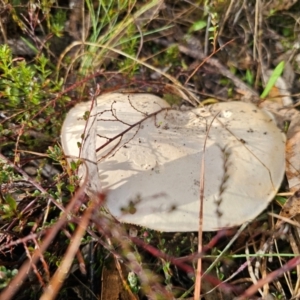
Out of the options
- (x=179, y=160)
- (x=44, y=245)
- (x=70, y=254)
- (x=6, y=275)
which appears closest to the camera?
(x=44, y=245)

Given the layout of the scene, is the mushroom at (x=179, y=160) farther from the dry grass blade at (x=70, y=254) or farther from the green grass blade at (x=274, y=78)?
the green grass blade at (x=274, y=78)

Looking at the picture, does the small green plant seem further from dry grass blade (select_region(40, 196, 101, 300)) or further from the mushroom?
the mushroom

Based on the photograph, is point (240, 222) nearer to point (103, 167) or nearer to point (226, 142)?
point (226, 142)

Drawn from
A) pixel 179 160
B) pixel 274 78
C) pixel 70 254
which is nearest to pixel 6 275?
pixel 70 254

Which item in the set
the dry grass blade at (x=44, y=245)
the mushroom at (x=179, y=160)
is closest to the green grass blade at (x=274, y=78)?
the mushroom at (x=179, y=160)

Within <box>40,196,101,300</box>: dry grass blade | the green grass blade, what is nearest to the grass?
<box>40,196,101,300</box>: dry grass blade

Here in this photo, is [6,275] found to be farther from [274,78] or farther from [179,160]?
[274,78]
